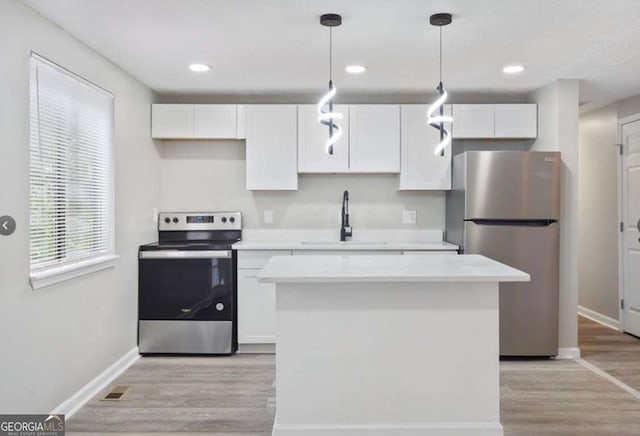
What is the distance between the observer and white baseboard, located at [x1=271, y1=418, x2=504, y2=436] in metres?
2.34

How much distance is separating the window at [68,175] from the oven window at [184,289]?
55cm

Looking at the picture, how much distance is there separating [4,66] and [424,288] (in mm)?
2318

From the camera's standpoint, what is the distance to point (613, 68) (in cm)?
342

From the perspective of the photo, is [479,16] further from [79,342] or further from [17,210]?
[79,342]

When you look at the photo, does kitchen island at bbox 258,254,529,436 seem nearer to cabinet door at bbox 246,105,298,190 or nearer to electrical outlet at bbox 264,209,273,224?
cabinet door at bbox 246,105,298,190

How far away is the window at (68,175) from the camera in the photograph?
7.97 feet

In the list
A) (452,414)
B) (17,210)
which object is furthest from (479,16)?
(17,210)

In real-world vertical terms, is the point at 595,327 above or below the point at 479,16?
below

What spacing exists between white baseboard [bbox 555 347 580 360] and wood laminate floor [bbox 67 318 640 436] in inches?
2.8

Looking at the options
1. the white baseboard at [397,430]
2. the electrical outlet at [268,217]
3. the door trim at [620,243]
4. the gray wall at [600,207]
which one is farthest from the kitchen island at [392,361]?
the gray wall at [600,207]

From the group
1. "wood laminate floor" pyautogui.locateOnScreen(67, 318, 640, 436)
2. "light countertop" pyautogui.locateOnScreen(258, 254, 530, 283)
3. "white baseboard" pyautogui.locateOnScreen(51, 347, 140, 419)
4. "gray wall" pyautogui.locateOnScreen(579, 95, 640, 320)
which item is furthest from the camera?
"gray wall" pyautogui.locateOnScreen(579, 95, 640, 320)

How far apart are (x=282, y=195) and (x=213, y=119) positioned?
3.07 feet

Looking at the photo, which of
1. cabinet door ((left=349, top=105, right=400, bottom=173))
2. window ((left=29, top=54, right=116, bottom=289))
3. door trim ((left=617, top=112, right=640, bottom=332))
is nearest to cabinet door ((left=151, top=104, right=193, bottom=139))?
window ((left=29, top=54, right=116, bottom=289))

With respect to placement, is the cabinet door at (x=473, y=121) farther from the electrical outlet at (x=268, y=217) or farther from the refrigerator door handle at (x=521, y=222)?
the electrical outlet at (x=268, y=217)
